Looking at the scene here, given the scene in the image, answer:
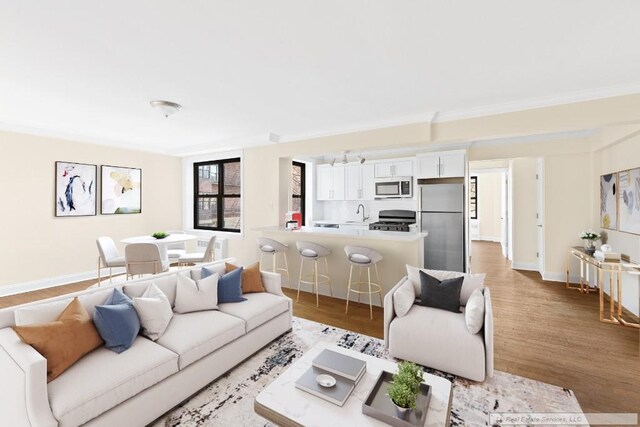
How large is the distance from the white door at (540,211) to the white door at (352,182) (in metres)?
3.36

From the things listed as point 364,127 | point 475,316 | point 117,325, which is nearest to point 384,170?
point 364,127

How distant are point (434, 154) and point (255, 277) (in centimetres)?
416

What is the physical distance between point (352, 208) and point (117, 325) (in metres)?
5.44

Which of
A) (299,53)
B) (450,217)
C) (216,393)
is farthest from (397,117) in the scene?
(216,393)

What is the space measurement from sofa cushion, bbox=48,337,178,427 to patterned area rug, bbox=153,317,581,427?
13.4 inches

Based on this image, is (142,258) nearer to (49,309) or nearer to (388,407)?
(49,309)

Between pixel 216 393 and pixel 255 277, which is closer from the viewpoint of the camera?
pixel 216 393

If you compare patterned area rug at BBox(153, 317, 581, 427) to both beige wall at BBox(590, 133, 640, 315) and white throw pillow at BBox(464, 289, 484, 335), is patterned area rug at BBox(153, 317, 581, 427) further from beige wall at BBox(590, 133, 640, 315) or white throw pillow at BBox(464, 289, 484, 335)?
beige wall at BBox(590, 133, 640, 315)

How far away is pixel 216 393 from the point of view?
2191 millimetres

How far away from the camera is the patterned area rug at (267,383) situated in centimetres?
194

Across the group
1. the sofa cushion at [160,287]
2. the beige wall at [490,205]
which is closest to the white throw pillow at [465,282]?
the sofa cushion at [160,287]

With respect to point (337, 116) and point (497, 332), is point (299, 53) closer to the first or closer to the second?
point (337, 116)

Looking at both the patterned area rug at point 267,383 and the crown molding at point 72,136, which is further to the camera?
the crown molding at point 72,136

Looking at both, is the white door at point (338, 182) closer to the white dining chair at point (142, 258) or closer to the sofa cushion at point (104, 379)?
the white dining chair at point (142, 258)
